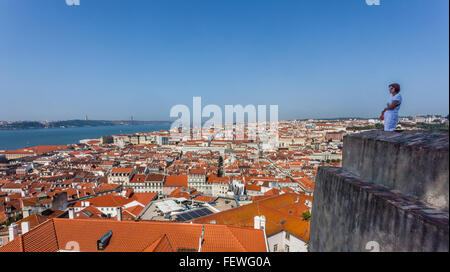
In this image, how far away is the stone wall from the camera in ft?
5.66

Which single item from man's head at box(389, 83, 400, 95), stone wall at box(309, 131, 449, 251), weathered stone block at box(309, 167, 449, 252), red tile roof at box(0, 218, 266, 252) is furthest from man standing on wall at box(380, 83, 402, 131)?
red tile roof at box(0, 218, 266, 252)

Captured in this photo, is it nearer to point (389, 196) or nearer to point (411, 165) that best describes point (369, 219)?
point (389, 196)

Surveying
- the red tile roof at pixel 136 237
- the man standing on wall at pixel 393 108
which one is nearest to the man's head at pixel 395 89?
the man standing on wall at pixel 393 108

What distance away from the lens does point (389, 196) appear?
214 centimetres

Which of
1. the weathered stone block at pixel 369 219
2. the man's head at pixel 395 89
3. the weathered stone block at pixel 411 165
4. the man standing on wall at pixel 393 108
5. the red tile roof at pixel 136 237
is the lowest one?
the red tile roof at pixel 136 237

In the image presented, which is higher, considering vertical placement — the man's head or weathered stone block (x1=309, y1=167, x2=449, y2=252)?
the man's head

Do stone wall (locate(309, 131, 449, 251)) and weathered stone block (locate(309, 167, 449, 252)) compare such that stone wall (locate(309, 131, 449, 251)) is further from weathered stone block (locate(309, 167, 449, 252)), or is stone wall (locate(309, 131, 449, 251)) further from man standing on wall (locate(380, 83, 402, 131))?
man standing on wall (locate(380, 83, 402, 131))

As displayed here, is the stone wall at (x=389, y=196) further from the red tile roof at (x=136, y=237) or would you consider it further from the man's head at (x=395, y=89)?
the red tile roof at (x=136, y=237)

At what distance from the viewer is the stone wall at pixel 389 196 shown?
68.0 inches

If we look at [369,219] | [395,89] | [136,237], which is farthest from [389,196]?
[136,237]

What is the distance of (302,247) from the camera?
1056cm

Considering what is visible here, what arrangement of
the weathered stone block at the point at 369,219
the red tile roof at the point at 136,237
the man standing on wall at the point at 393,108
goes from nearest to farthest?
the weathered stone block at the point at 369,219, the man standing on wall at the point at 393,108, the red tile roof at the point at 136,237

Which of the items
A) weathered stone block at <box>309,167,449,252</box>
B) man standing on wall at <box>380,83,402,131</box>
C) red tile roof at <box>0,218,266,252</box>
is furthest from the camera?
red tile roof at <box>0,218,266,252</box>
